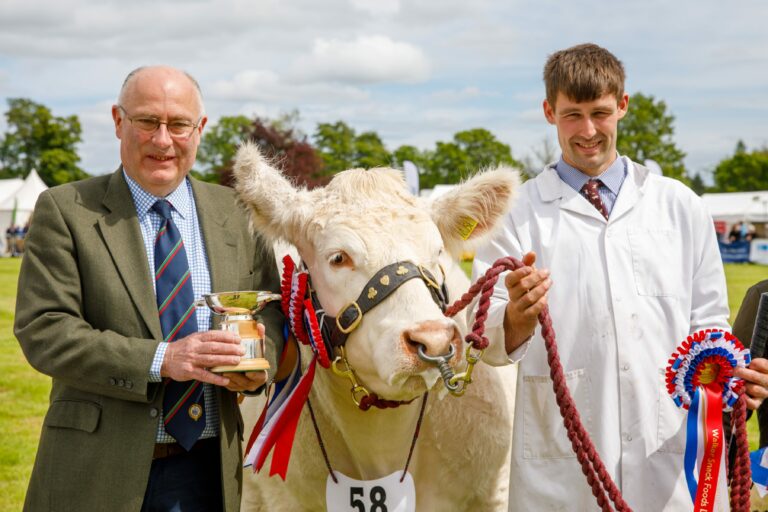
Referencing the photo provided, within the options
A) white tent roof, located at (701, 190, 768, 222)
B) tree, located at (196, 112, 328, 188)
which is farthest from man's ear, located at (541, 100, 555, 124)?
white tent roof, located at (701, 190, 768, 222)

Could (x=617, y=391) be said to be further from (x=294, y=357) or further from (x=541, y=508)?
(x=294, y=357)

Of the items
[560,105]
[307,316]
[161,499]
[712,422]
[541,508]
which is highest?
[560,105]

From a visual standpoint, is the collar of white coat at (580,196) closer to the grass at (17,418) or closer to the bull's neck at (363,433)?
the bull's neck at (363,433)

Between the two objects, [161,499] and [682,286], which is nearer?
[161,499]

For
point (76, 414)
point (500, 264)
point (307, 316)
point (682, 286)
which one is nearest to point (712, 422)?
point (682, 286)

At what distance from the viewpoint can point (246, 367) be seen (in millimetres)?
2508

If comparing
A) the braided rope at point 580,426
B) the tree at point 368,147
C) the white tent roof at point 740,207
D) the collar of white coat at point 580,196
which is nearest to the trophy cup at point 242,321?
the braided rope at point 580,426

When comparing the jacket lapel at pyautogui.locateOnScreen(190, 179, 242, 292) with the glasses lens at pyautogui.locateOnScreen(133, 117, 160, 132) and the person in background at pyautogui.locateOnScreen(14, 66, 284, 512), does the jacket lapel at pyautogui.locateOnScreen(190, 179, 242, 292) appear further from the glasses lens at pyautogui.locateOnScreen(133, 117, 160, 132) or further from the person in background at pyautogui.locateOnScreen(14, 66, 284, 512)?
the glasses lens at pyautogui.locateOnScreen(133, 117, 160, 132)

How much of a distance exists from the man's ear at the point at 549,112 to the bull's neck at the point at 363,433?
4.44 feet

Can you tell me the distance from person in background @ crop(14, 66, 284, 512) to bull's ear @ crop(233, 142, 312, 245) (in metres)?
0.17

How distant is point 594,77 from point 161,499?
2.33 metres

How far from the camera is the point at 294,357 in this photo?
11.1 feet

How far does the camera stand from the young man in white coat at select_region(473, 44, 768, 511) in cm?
295

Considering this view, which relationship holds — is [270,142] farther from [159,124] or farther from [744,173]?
[744,173]
